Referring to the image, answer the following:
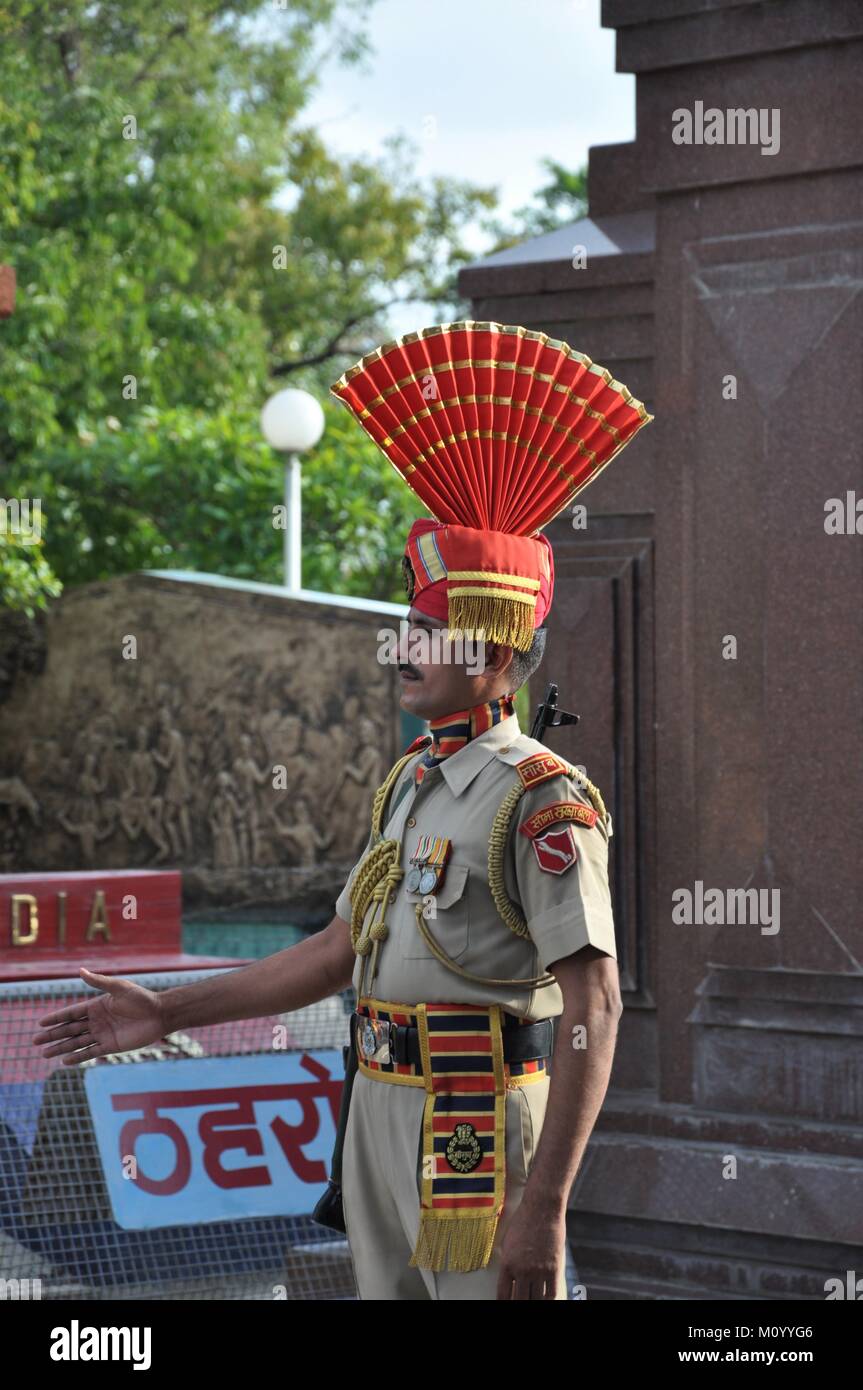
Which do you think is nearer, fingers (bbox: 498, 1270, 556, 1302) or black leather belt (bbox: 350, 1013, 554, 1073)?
fingers (bbox: 498, 1270, 556, 1302)

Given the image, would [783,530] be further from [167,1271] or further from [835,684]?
[167,1271]

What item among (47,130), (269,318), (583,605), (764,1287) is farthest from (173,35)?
(764,1287)

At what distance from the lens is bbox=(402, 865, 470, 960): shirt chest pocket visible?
304 cm

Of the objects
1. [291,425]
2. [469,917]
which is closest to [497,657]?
[469,917]

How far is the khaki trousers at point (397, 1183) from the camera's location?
3018 millimetres

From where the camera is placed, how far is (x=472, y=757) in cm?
317

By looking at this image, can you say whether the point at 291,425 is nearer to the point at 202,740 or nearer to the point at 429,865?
the point at 202,740

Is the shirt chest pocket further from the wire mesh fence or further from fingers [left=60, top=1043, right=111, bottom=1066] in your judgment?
the wire mesh fence

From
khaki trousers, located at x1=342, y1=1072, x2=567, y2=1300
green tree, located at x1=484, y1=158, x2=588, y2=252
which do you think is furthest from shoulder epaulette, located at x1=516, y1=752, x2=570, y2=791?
green tree, located at x1=484, y1=158, x2=588, y2=252

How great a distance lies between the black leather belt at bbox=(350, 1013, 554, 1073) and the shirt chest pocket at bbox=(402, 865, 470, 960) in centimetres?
13

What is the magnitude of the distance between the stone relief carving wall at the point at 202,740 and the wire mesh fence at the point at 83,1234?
26.0 ft

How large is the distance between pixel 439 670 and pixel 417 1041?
62 centimetres

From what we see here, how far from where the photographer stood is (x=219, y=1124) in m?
5.32
